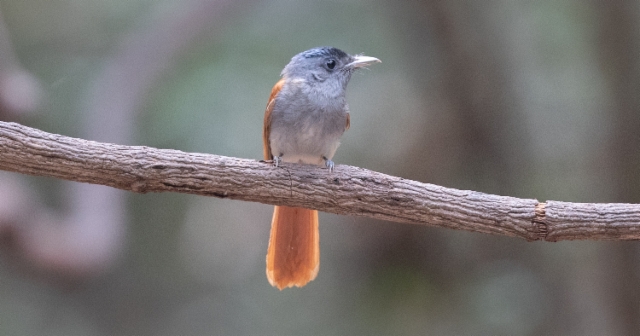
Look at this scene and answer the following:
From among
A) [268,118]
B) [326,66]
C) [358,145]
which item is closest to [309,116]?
[268,118]

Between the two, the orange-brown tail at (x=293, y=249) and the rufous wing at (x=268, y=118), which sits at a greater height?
the rufous wing at (x=268, y=118)

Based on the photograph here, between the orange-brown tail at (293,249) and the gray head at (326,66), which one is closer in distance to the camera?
the orange-brown tail at (293,249)

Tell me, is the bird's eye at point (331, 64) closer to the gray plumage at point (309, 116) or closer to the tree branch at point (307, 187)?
the gray plumage at point (309, 116)

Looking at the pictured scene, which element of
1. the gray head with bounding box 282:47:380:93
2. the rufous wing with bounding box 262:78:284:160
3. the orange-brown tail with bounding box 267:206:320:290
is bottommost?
the orange-brown tail with bounding box 267:206:320:290

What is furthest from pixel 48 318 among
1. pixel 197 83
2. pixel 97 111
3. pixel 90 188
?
pixel 197 83

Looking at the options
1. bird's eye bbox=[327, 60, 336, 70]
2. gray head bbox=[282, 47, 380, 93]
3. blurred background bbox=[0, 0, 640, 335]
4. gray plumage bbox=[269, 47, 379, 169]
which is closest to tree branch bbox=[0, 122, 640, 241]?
gray plumage bbox=[269, 47, 379, 169]

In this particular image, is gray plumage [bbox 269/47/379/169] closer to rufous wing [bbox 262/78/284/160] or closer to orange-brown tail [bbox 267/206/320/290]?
rufous wing [bbox 262/78/284/160]

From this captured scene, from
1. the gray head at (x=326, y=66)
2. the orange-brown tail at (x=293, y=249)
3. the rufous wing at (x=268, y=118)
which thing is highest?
the gray head at (x=326, y=66)

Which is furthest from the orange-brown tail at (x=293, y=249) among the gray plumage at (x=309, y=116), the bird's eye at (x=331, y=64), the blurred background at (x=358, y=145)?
the blurred background at (x=358, y=145)
